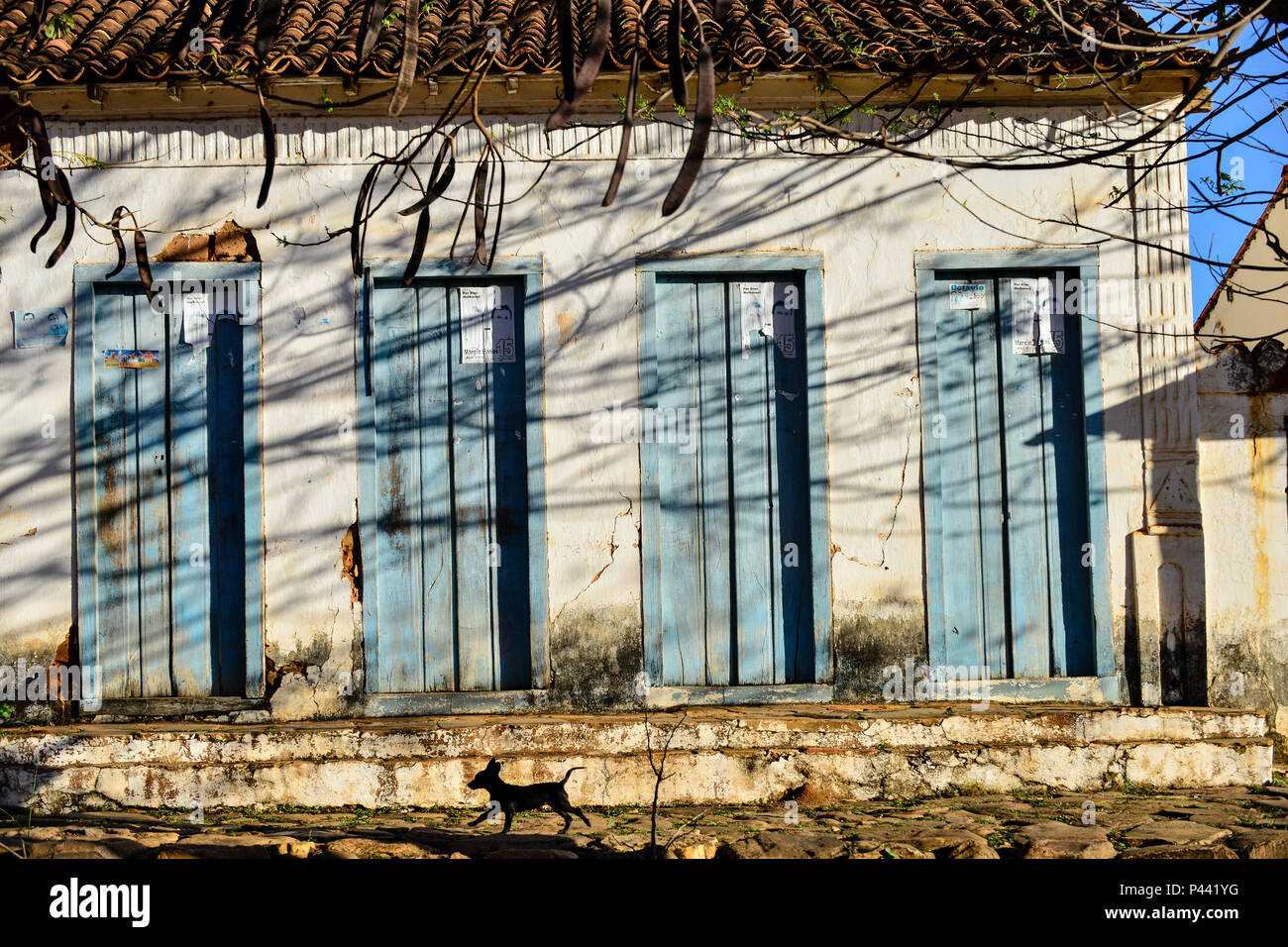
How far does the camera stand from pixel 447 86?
6109 millimetres

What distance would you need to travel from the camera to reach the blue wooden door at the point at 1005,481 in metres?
6.21

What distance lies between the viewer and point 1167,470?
6.20 meters

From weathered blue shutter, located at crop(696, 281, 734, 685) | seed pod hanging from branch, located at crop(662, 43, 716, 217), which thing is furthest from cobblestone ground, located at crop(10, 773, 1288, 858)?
seed pod hanging from branch, located at crop(662, 43, 716, 217)

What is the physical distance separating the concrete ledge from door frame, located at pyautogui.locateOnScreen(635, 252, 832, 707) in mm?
293

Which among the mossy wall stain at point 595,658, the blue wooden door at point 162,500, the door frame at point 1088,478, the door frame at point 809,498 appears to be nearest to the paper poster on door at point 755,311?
the door frame at point 809,498

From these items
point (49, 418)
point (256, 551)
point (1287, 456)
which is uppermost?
point (49, 418)

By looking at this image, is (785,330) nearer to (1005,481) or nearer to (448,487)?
(1005,481)

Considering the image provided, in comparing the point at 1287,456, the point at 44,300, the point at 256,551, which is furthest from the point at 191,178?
the point at 1287,456

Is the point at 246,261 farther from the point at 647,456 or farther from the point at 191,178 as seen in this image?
the point at 647,456

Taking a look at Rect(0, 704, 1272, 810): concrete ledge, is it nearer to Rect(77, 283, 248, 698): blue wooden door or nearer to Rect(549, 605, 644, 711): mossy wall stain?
Rect(549, 605, 644, 711): mossy wall stain

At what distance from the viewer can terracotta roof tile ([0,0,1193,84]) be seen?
5898 millimetres

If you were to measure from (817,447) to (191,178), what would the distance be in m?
4.14

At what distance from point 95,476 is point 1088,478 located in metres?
5.97

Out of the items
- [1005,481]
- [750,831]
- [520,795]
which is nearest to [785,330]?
[1005,481]
